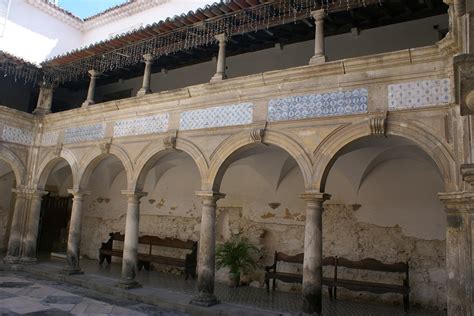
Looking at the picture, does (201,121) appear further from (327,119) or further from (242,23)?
(327,119)

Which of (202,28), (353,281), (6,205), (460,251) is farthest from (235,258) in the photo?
(6,205)

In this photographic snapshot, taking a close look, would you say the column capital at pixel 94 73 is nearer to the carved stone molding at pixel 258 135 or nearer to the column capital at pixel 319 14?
the carved stone molding at pixel 258 135

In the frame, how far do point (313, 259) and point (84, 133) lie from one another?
7181mm

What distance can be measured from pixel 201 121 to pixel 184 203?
4571 mm

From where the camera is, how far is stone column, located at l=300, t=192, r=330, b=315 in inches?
260

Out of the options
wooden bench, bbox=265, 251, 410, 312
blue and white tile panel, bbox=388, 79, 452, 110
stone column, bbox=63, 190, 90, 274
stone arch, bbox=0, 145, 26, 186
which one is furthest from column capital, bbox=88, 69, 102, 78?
blue and white tile panel, bbox=388, 79, 452, 110

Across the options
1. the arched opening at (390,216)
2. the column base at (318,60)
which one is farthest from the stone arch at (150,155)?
the arched opening at (390,216)

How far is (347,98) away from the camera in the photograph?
684 centimetres

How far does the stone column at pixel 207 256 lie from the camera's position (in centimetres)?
766

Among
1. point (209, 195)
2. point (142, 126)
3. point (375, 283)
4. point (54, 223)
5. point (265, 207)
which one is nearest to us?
point (209, 195)

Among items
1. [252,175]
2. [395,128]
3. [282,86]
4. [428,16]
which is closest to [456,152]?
[395,128]

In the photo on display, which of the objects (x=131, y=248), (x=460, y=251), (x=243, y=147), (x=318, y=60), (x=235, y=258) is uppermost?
(x=318, y=60)

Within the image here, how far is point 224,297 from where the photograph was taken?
870 centimetres

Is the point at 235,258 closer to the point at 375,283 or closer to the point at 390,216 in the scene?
the point at 375,283
